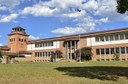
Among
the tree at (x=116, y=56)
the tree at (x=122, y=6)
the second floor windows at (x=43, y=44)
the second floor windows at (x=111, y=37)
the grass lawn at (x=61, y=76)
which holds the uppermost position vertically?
the second floor windows at (x=111, y=37)

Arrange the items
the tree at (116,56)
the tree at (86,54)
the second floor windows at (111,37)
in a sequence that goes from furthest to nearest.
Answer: the tree at (86,54), the second floor windows at (111,37), the tree at (116,56)

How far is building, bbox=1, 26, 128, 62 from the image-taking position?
7394 cm

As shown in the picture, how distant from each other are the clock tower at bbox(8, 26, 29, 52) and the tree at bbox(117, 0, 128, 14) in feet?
302

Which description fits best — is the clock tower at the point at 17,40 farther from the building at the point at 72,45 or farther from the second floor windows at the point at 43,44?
the second floor windows at the point at 43,44

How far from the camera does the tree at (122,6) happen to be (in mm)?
18605

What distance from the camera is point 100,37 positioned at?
79.2 metres

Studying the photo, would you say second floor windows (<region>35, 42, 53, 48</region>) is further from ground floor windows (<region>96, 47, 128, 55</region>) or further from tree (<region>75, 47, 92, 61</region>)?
ground floor windows (<region>96, 47, 128, 55</region>)

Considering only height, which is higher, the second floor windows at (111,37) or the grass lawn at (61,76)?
the second floor windows at (111,37)

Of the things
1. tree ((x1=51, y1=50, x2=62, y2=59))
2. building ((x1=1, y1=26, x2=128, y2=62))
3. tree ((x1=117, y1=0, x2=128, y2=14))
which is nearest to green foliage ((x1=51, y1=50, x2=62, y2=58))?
tree ((x1=51, y1=50, x2=62, y2=59))

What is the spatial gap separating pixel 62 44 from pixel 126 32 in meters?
24.9

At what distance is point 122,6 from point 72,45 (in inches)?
2671

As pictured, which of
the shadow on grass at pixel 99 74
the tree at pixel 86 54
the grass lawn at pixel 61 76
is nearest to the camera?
the grass lawn at pixel 61 76

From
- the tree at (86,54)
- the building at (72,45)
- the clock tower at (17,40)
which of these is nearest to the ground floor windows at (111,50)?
the building at (72,45)

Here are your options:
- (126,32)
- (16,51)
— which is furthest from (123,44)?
(16,51)
